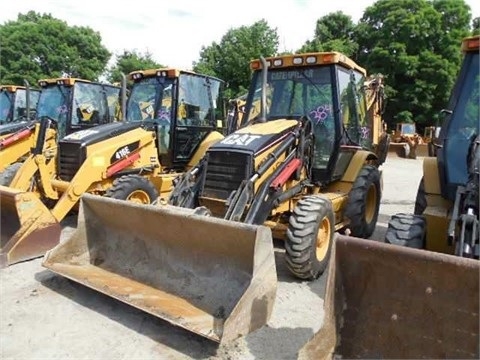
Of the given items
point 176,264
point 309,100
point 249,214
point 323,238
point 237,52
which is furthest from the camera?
point 237,52

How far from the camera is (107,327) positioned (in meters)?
3.48

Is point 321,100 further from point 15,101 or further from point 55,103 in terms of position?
point 15,101

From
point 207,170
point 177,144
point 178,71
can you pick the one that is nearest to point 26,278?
point 207,170

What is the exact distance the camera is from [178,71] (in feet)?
22.2

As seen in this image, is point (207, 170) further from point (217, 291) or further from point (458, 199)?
point (458, 199)

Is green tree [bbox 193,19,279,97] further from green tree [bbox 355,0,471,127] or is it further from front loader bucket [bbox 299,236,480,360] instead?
front loader bucket [bbox 299,236,480,360]

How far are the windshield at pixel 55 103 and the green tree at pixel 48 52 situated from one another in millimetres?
17621

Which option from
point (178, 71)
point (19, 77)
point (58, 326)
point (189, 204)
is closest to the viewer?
point (58, 326)

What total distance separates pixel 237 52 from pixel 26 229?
22.0m

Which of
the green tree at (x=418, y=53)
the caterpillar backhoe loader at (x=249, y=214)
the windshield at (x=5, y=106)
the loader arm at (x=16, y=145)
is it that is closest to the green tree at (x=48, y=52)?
the windshield at (x=5, y=106)

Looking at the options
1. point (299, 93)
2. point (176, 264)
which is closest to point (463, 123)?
point (299, 93)

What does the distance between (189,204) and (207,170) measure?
40cm

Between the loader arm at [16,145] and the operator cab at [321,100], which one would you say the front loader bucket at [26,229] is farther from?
the loader arm at [16,145]

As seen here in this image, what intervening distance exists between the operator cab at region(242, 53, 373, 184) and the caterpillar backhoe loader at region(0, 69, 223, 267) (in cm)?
163
